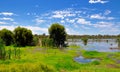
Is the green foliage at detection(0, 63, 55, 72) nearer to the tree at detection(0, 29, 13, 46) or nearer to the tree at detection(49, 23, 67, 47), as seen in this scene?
the tree at detection(49, 23, 67, 47)

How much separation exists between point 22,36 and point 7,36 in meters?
8.45

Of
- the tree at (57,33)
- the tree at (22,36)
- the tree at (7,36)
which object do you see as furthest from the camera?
the tree at (7,36)

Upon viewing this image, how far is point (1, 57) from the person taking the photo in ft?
150

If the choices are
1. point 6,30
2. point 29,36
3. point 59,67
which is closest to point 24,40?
point 29,36

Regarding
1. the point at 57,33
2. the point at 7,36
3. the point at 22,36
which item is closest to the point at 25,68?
the point at 22,36

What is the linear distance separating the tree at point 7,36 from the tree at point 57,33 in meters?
16.6

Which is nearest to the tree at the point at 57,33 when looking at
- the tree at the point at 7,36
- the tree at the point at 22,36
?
the tree at the point at 22,36

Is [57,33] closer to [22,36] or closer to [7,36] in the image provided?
[22,36]

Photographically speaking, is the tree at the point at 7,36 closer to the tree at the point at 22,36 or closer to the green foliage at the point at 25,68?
the tree at the point at 22,36

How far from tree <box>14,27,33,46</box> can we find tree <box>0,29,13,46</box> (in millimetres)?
4589

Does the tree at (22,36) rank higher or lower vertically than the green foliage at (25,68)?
higher

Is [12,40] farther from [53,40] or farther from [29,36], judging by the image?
[53,40]

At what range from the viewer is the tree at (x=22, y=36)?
337ft

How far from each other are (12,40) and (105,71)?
7946 cm
